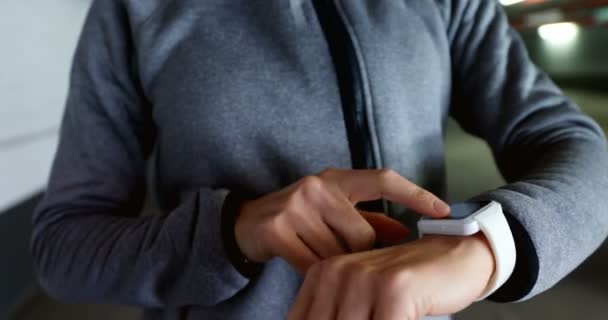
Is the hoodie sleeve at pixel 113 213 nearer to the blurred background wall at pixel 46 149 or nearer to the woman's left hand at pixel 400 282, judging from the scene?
the woman's left hand at pixel 400 282

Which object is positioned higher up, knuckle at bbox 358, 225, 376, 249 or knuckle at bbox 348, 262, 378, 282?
knuckle at bbox 348, 262, 378, 282

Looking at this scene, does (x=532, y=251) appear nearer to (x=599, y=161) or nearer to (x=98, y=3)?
(x=599, y=161)

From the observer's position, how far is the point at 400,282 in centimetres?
26

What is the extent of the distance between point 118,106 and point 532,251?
1.20 feet

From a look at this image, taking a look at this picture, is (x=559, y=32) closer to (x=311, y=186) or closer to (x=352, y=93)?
(x=352, y=93)

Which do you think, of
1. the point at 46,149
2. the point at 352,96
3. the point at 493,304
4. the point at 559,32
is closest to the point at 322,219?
the point at 352,96

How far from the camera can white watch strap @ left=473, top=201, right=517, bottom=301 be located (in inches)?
11.0

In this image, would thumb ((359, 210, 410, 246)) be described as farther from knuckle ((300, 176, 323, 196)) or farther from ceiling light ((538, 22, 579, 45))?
ceiling light ((538, 22, 579, 45))

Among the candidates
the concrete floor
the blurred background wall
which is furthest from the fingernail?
the blurred background wall

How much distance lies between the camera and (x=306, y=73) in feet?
→ 1.41

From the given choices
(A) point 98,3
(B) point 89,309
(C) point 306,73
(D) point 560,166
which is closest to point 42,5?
(B) point 89,309

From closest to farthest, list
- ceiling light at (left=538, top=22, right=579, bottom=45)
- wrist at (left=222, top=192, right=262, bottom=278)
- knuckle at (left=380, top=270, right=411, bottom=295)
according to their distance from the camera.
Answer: knuckle at (left=380, top=270, right=411, bottom=295), wrist at (left=222, top=192, right=262, bottom=278), ceiling light at (left=538, top=22, right=579, bottom=45)

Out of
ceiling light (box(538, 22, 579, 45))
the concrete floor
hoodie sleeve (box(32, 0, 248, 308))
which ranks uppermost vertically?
hoodie sleeve (box(32, 0, 248, 308))

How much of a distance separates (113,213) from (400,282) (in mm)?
305
